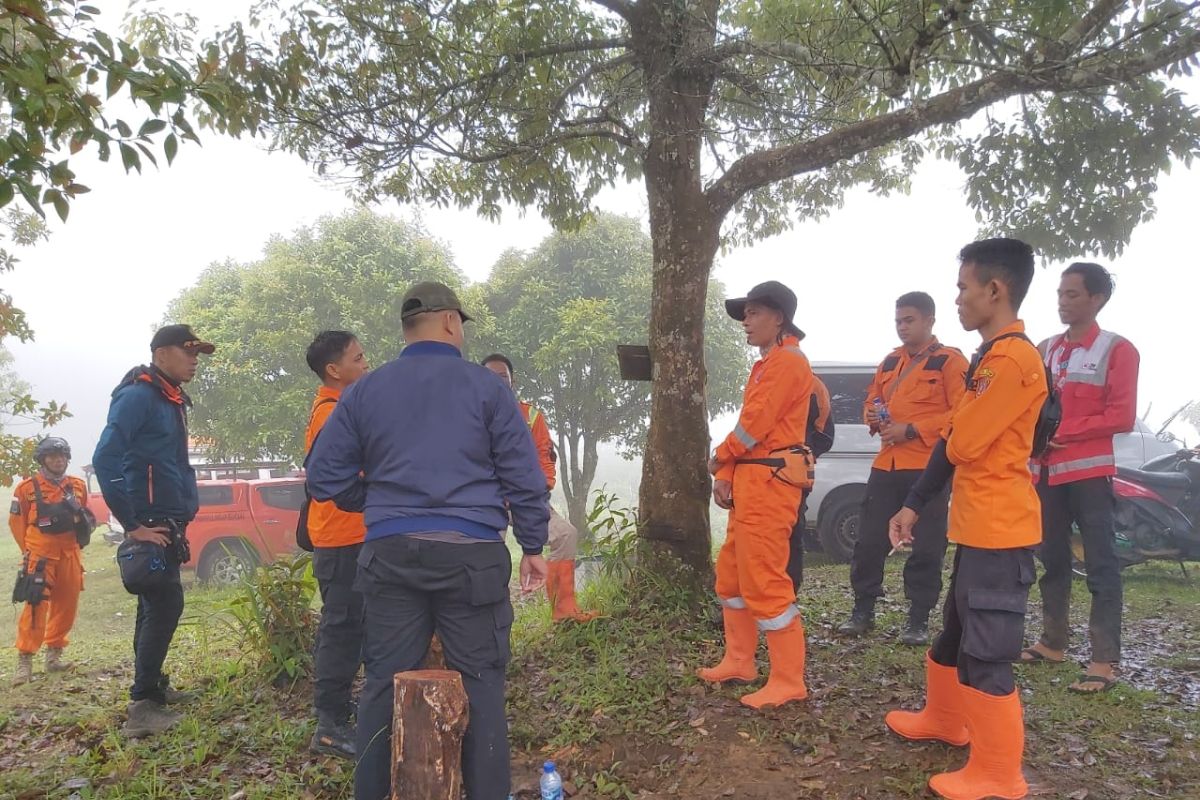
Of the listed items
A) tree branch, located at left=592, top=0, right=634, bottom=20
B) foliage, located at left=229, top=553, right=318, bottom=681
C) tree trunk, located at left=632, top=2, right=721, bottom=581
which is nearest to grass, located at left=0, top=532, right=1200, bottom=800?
foliage, located at left=229, top=553, right=318, bottom=681

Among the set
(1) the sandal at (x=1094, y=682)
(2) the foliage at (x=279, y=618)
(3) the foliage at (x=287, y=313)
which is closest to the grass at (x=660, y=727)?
(1) the sandal at (x=1094, y=682)

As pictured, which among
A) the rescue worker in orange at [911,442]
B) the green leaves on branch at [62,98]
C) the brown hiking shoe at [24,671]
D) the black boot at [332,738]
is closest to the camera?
the green leaves on branch at [62,98]

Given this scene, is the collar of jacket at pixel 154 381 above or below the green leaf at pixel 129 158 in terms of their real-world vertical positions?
below

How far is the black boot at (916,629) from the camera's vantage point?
14.7 ft

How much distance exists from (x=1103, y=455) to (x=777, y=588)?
6.30ft

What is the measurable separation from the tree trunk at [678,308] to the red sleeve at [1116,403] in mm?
2125

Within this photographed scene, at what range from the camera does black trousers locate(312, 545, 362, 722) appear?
3467 mm

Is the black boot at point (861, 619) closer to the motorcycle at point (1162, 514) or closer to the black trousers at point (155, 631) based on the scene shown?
the motorcycle at point (1162, 514)

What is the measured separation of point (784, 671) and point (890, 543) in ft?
4.26

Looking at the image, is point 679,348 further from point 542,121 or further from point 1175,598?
point 1175,598

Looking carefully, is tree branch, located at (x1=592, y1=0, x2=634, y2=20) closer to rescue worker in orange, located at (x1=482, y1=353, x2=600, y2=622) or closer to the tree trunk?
the tree trunk

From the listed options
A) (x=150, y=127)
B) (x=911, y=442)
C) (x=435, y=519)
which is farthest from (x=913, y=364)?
(x=150, y=127)

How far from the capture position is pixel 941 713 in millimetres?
3084

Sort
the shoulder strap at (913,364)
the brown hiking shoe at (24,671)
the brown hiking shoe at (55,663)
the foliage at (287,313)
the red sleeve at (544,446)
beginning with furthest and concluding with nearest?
1. the foliage at (287,313)
2. the brown hiking shoe at (55,663)
3. the brown hiking shoe at (24,671)
4. the red sleeve at (544,446)
5. the shoulder strap at (913,364)
